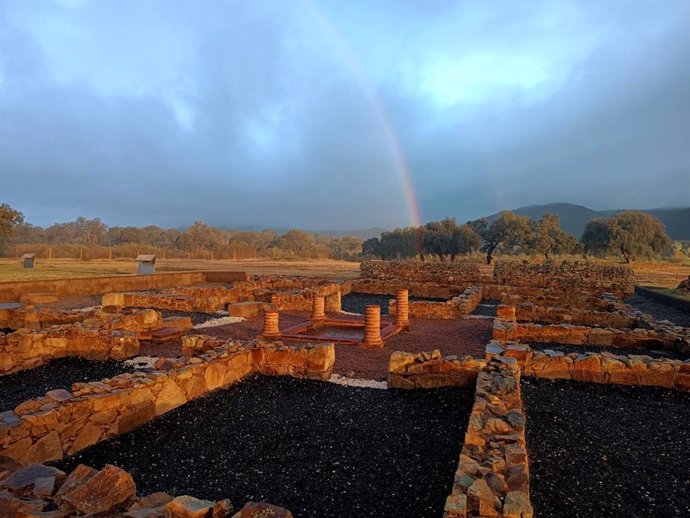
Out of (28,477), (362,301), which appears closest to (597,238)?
(362,301)

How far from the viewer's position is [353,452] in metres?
4.88

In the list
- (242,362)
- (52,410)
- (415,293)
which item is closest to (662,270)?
(415,293)

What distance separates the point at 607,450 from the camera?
4.90 m

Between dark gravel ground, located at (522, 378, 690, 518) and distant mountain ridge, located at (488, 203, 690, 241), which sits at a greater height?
distant mountain ridge, located at (488, 203, 690, 241)

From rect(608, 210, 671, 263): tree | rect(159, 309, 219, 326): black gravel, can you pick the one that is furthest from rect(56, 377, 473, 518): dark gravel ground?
rect(608, 210, 671, 263): tree

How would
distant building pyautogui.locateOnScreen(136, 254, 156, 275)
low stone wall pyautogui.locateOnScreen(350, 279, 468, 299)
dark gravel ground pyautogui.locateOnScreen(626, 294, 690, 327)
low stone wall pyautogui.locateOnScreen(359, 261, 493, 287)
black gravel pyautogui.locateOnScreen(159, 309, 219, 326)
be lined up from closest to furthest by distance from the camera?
black gravel pyautogui.locateOnScreen(159, 309, 219, 326) → dark gravel ground pyautogui.locateOnScreen(626, 294, 690, 327) → low stone wall pyautogui.locateOnScreen(350, 279, 468, 299) → distant building pyautogui.locateOnScreen(136, 254, 156, 275) → low stone wall pyautogui.locateOnScreen(359, 261, 493, 287)

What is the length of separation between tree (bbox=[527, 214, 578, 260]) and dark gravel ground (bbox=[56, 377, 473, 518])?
4455 cm

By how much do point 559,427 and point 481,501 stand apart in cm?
288

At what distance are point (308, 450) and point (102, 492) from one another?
7.34ft

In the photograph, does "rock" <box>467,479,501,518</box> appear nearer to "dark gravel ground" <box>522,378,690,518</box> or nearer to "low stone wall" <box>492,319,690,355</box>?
"dark gravel ground" <box>522,378,690,518</box>

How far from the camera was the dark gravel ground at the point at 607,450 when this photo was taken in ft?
12.7

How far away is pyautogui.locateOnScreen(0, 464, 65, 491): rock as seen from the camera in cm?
325

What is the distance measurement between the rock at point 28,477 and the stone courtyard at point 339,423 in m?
0.01

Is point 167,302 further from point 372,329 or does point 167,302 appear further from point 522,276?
point 522,276
